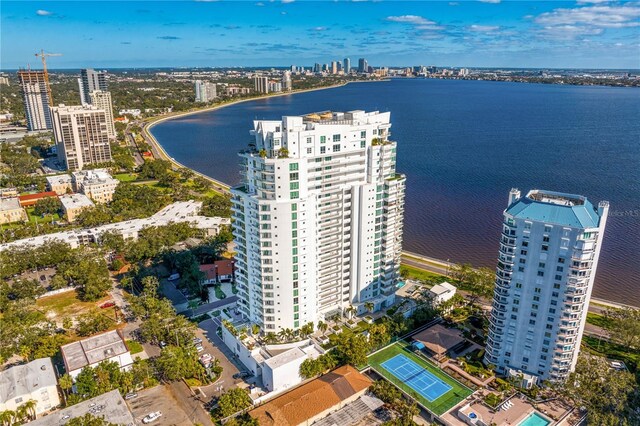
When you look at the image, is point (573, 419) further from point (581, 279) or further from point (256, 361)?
point (256, 361)

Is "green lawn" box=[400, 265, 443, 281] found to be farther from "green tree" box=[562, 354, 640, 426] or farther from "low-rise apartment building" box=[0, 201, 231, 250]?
"low-rise apartment building" box=[0, 201, 231, 250]

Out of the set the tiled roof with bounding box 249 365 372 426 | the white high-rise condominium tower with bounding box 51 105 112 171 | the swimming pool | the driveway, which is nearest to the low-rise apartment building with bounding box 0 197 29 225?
the white high-rise condominium tower with bounding box 51 105 112 171

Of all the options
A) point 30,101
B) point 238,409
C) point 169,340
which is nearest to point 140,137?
point 30,101

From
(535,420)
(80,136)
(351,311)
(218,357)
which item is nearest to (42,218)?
(80,136)

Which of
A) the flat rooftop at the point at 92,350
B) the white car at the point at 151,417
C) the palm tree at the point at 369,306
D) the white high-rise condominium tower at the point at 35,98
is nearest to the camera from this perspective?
the white car at the point at 151,417

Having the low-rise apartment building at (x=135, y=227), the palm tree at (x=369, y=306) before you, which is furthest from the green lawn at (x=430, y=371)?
the low-rise apartment building at (x=135, y=227)

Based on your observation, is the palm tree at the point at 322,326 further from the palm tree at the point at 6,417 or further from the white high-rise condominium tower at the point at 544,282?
the palm tree at the point at 6,417
